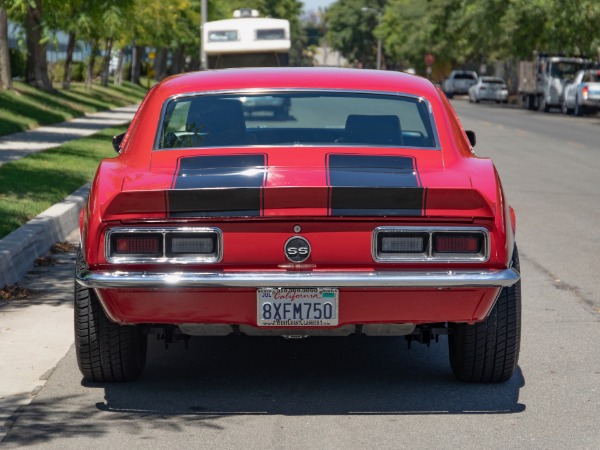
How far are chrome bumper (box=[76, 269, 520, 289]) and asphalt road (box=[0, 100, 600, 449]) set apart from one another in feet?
2.00

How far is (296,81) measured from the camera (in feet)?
22.2

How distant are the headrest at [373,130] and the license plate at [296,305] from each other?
3.90ft

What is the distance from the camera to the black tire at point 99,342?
5984 mm

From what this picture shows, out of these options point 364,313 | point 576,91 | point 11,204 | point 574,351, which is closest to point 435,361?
point 574,351

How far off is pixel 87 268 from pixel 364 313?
4.05 feet

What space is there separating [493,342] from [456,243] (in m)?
0.69

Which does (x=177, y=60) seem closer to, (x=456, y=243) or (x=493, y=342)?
(x=493, y=342)

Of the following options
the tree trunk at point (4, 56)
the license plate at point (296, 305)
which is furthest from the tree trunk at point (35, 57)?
the license plate at point (296, 305)

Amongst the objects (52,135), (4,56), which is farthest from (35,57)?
(52,135)

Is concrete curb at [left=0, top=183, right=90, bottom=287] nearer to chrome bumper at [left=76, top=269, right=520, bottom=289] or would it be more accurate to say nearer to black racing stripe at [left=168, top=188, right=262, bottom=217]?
chrome bumper at [left=76, top=269, right=520, bottom=289]

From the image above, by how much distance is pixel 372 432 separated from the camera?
17.8 feet

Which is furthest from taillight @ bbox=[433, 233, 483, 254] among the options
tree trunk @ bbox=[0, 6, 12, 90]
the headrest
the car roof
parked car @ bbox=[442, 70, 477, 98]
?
parked car @ bbox=[442, 70, 477, 98]

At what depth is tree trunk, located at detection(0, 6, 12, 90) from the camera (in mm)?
30672

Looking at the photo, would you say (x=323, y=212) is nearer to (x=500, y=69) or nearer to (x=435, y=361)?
(x=435, y=361)
